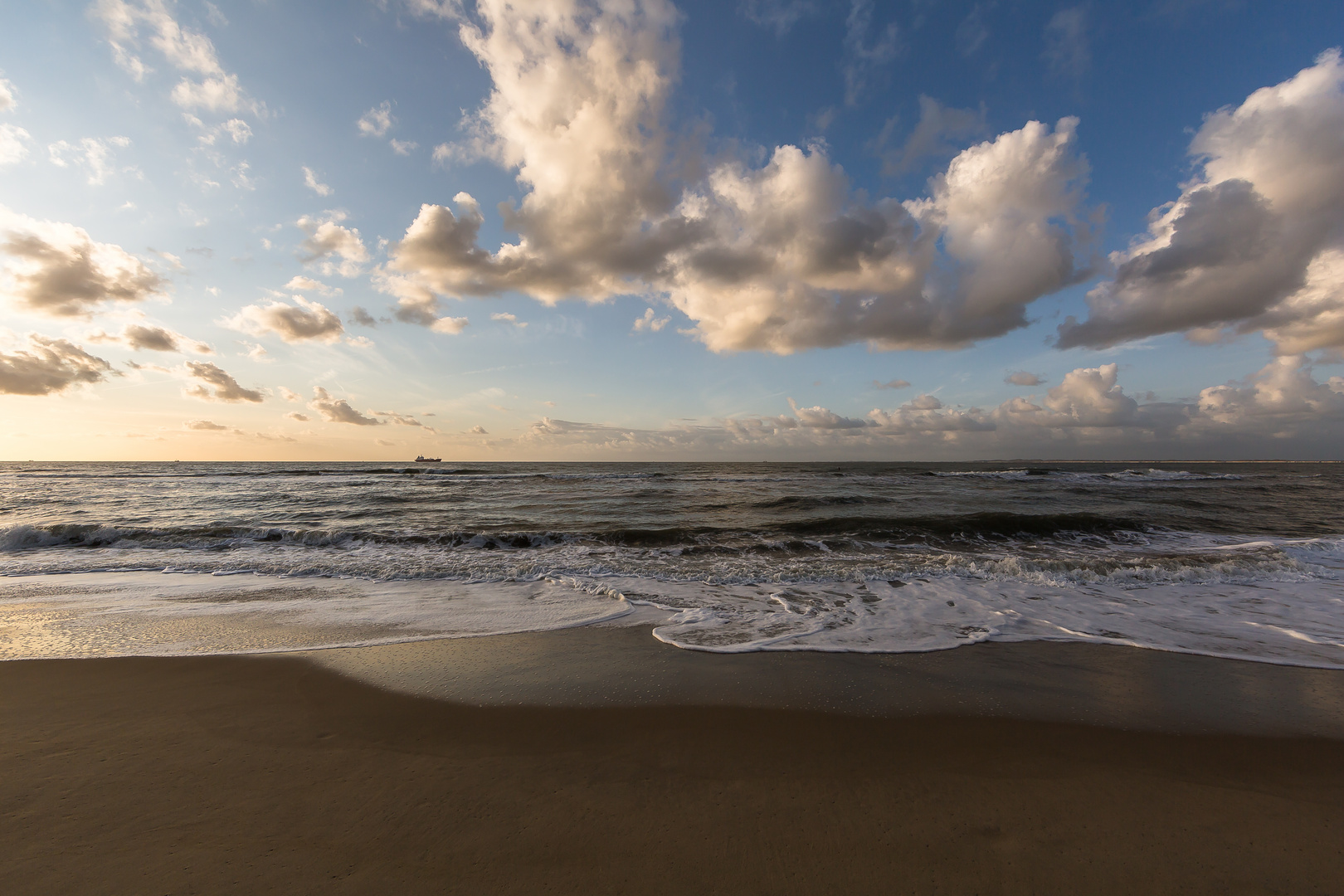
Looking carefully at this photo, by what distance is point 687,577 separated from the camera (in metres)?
9.15

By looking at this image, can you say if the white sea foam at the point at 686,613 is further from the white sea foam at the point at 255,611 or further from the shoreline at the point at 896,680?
the shoreline at the point at 896,680

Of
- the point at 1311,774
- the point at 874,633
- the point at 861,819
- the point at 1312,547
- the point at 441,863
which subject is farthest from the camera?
the point at 1312,547

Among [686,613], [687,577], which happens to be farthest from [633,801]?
[687,577]

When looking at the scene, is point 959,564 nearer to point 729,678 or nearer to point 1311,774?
point 1311,774

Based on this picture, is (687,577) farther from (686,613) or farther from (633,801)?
(633,801)

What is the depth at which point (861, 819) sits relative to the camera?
2725 millimetres

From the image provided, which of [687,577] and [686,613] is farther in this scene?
[687,577]

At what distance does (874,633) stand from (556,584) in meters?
5.25

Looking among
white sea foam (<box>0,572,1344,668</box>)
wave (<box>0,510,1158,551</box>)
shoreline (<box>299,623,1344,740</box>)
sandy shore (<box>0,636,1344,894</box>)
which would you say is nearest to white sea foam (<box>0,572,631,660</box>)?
white sea foam (<box>0,572,1344,668</box>)

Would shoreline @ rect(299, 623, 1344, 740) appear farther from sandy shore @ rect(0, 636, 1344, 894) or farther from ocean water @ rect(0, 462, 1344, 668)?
ocean water @ rect(0, 462, 1344, 668)

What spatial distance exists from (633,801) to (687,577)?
6.27 meters

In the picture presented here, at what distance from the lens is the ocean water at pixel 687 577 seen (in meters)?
5.96

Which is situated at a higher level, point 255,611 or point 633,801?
point 633,801

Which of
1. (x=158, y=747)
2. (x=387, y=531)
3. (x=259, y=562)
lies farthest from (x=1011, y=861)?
(x=387, y=531)
